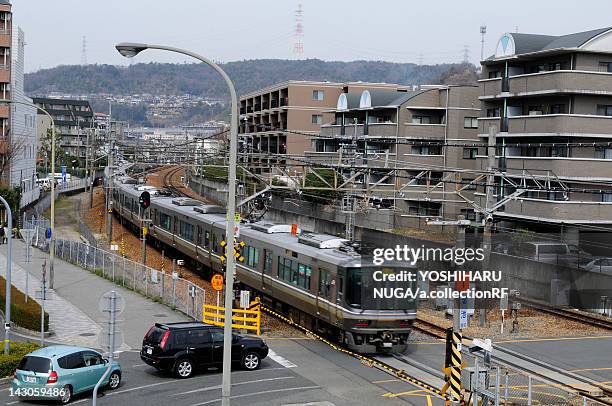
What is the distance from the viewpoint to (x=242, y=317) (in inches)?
936

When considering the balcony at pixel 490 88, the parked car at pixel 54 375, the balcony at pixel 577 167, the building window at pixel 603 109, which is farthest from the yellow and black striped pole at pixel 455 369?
the balcony at pixel 490 88

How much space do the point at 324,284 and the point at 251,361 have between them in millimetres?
3407

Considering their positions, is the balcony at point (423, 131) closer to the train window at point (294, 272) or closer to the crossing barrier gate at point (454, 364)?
the train window at point (294, 272)

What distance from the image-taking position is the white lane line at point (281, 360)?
20.1 meters

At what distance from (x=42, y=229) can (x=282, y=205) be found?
1509cm

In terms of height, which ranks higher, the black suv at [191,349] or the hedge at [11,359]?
the black suv at [191,349]

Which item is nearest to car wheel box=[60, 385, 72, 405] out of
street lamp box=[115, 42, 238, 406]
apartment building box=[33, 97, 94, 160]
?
street lamp box=[115, 42, 238, 406]

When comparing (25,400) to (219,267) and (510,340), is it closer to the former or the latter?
(510,340)

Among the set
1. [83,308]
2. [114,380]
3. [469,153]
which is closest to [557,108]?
[469,153]

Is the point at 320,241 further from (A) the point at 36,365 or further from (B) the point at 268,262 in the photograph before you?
(A) the point at 36,365

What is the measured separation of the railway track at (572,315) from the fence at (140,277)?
11.7 meters

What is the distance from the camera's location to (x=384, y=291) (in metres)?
20.8

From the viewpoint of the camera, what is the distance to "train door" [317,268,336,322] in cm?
2168

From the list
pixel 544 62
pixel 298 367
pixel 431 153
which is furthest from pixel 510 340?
pixel 431 153
